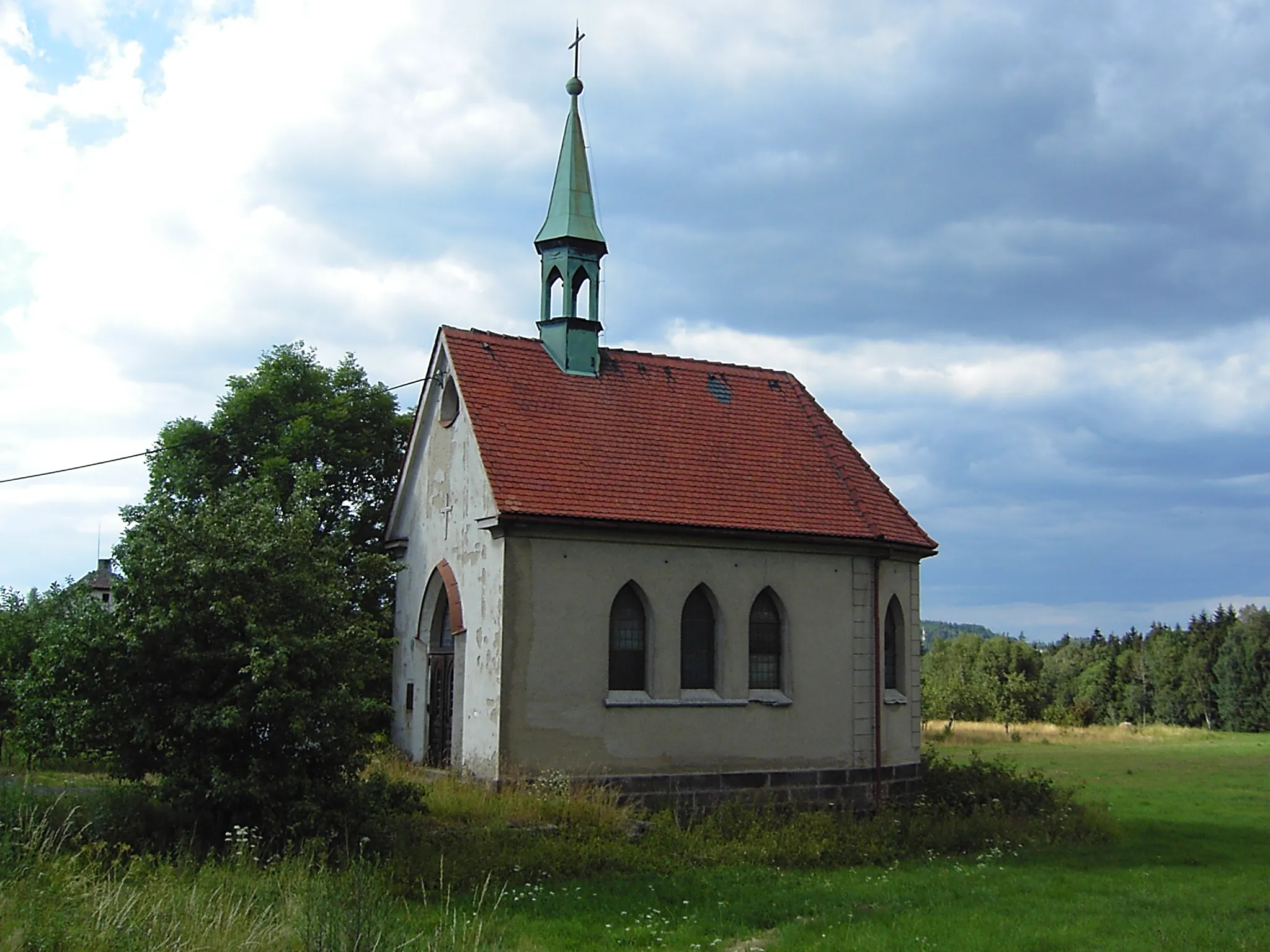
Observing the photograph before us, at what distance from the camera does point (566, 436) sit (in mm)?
20734

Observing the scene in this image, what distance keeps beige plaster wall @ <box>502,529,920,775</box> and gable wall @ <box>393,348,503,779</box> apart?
577 mm

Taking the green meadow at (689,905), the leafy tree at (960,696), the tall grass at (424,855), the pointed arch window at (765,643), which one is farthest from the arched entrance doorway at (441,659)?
the leafy tree at (960,696)

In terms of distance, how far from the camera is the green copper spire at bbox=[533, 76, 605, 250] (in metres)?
22.7

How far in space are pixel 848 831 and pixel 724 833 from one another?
2123 mm

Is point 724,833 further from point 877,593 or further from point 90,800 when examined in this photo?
point 90,800

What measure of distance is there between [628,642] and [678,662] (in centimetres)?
95

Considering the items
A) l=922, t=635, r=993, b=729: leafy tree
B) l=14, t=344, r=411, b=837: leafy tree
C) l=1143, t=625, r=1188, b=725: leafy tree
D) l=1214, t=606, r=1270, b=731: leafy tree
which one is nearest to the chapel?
l=14, t=344, r=411, b=837: leafy tree

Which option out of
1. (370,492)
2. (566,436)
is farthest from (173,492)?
(566,436)

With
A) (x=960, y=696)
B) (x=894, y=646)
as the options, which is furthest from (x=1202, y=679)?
(x=894, y=646)

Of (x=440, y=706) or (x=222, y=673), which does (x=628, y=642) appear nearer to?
(x=440, y=706)

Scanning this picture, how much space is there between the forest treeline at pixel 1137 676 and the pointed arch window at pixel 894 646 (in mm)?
45947

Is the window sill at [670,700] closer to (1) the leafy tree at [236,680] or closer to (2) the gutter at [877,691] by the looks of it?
(2) the gutter at [877,691]

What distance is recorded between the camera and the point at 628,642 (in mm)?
19781

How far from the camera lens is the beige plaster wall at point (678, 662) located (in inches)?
737
